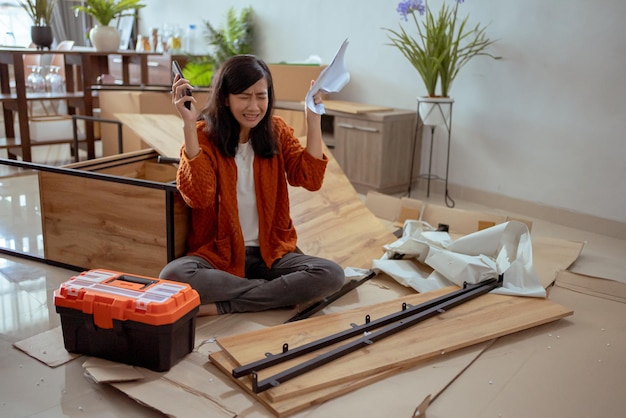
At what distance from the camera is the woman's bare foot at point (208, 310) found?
7.17 ft

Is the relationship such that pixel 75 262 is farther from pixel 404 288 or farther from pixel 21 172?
pixel 21 172

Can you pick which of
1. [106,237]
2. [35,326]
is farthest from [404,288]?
[35,326]

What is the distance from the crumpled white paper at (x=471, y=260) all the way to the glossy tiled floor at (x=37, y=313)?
528mm

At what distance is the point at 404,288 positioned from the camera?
100 inches

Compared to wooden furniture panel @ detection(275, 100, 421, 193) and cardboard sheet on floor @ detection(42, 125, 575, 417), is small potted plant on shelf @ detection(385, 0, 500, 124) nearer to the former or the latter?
wooden furniture panel @ detection(275, 100, 421, 193)

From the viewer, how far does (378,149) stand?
406 cm

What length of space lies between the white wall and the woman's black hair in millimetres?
2018

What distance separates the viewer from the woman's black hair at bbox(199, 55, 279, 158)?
2.18 metres

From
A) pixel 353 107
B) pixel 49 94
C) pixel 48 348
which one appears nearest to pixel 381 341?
pixel 48 348

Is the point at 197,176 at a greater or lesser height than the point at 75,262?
greater

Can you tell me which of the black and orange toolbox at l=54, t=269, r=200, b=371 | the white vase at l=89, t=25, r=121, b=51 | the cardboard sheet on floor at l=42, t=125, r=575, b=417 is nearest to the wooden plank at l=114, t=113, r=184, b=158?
the cardboard sheet on floor at l=42, t=125, r=575, b=417

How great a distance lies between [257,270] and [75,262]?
79 centimetres

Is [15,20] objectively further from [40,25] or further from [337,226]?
[337,226]

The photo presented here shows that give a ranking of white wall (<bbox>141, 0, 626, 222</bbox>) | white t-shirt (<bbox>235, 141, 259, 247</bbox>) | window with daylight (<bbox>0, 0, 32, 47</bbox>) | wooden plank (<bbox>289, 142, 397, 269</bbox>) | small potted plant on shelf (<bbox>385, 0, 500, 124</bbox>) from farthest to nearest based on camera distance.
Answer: window with daylight (<bbox>0, 0, 32, 47</bbox>)
small potted plant on shelf (<bbox>385, 0, 500, 124</bbox>)
white wall (<bbox>141, 0, 626, 222</bbox>)
wooden plank (<bbox>289, 142, 397, 269</bbox>)
white t-shirt (<bbox>235, 141, 259, 247</bbox>)
